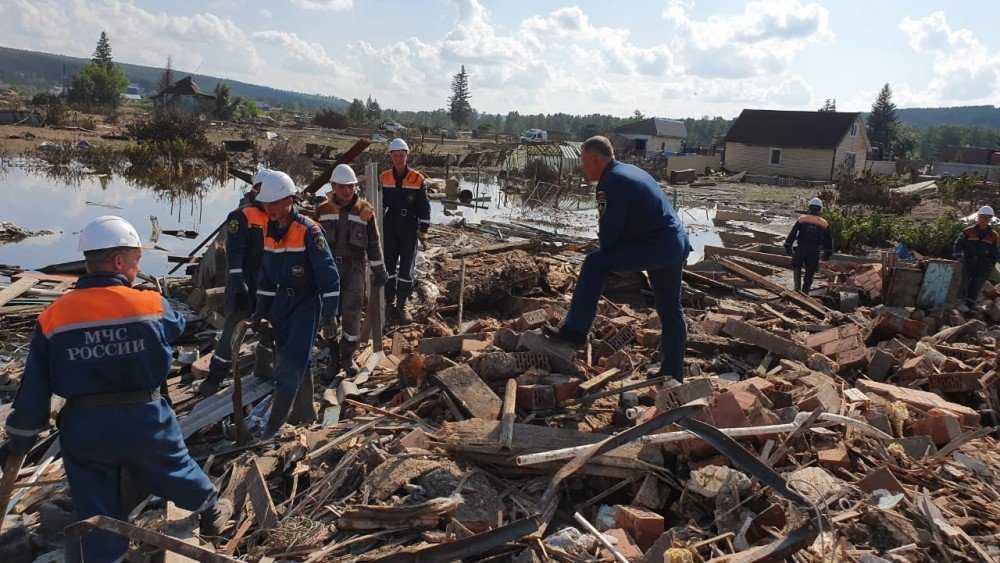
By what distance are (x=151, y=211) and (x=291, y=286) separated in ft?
52.1

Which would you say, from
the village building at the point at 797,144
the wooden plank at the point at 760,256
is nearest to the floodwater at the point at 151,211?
the wooden plank at the point at 760,256

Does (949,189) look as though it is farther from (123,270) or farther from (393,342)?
(123,270)

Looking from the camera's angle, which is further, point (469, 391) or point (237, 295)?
point (237, 295)

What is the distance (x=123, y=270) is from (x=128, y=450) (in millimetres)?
838

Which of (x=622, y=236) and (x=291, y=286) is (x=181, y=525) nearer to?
(x=291, y=286)

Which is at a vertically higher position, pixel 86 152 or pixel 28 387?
pixel 86 152

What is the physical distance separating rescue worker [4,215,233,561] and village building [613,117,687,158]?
193 feet

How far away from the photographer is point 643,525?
3.69 meters

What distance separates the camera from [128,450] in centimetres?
325

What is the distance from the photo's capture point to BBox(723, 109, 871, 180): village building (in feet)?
146

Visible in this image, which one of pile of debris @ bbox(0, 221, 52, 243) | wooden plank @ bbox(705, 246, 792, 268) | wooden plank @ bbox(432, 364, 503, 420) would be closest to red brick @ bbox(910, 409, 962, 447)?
wooden plank @ bbox(432, 364, 503, 420)

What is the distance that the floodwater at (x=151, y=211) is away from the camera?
13477 mm

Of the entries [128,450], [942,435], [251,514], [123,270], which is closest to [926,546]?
[942,435]

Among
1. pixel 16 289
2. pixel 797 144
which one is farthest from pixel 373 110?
pixel 16 289
